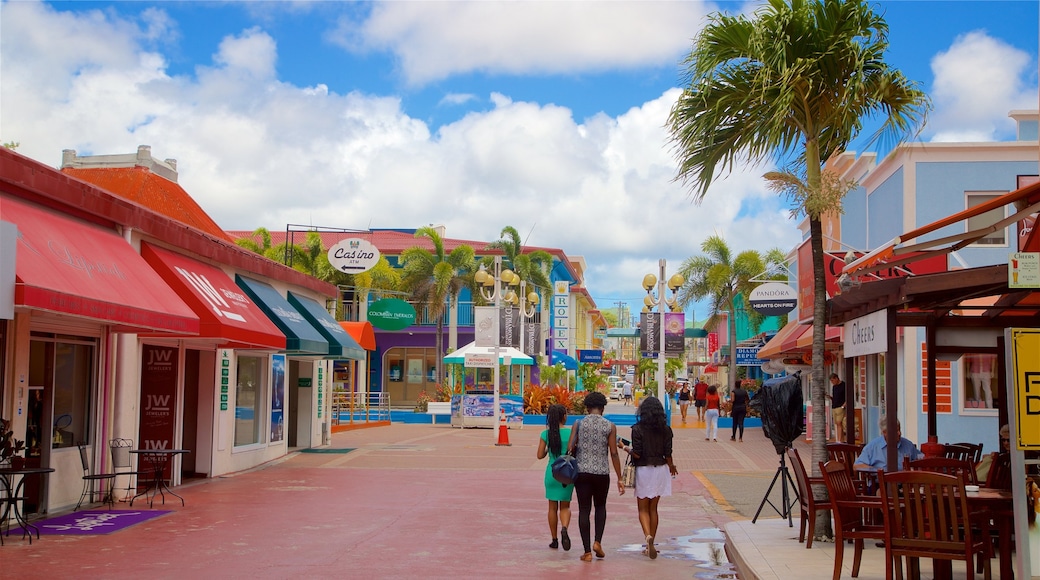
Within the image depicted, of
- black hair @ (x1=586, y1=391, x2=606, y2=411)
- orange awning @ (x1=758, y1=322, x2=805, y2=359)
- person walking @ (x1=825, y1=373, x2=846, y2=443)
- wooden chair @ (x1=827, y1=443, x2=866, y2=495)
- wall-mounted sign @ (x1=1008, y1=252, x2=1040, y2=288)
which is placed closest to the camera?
wall-mounted sign @ (x1=1008, y1=252, x2=1040, y2=288)

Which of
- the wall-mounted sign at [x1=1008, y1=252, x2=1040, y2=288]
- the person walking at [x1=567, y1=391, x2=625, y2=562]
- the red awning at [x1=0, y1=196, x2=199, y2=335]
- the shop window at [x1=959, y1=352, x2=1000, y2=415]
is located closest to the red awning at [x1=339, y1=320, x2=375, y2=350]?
the red awning at [x1=0, y1=196, x2=199, y2=335]

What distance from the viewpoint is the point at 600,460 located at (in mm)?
10555

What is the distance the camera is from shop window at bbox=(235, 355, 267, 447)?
64.4 feet

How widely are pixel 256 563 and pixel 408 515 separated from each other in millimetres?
3855

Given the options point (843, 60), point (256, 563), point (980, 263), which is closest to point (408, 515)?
point (256, 563)

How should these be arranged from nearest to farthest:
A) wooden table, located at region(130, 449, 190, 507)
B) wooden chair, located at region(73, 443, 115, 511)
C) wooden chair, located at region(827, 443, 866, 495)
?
1. wooden chair, located at region(827, 443, 866, 495)
2. wooden chair, located at region(73, 443, 115, 511)
3. wooden table, located at region(130, 449, 190, 507)

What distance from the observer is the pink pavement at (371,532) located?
9836 mm

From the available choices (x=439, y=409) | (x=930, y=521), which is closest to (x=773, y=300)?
(x=439, y=409)

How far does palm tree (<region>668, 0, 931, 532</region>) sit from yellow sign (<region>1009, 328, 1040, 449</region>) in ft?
14.6

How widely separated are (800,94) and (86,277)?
8.03 metres

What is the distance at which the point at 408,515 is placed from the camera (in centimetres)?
1373

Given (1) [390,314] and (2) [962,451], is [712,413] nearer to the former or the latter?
(1) [390,314]

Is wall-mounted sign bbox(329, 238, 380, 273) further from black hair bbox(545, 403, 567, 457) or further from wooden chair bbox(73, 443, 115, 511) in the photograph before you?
black hair bbox(545, 403, 567, 457)

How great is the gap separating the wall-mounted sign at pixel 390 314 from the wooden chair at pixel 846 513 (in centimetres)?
2564
